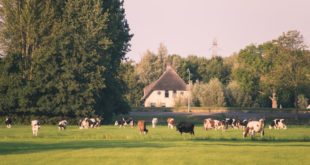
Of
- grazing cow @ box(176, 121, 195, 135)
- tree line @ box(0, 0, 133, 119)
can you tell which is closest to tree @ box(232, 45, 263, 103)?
tree line @ box(0, 0, 133, 119)

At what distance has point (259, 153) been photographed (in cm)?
2906

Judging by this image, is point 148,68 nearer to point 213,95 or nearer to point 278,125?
point 213,95

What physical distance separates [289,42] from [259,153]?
6539 cm

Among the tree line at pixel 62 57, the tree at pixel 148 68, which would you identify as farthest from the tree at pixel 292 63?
the tree at pixel 148 68

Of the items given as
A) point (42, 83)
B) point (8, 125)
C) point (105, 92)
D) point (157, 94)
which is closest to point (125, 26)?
point (105, 92)

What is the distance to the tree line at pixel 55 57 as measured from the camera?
6944 centimetres

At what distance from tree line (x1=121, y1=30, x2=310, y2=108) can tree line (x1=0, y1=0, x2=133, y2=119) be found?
17.9m

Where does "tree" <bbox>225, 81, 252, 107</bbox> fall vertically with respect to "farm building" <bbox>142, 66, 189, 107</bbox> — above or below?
below

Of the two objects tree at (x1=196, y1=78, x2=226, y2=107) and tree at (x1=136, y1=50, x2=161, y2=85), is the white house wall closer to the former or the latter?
tree at (x1=136, y1=50, x2=161, y2=85)

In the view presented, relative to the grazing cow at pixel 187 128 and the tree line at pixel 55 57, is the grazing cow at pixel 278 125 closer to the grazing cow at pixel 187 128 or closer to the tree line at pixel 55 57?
the grazing cow at pixel 187 128

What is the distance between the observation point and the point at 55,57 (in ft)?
230

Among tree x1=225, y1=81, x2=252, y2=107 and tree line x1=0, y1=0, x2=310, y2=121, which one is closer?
tree line x1=0, y1=0, x2=310, y2=121

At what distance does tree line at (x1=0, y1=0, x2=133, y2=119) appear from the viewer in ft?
228

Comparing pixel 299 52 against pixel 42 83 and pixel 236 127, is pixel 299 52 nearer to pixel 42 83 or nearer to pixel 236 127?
pixel 236 127
